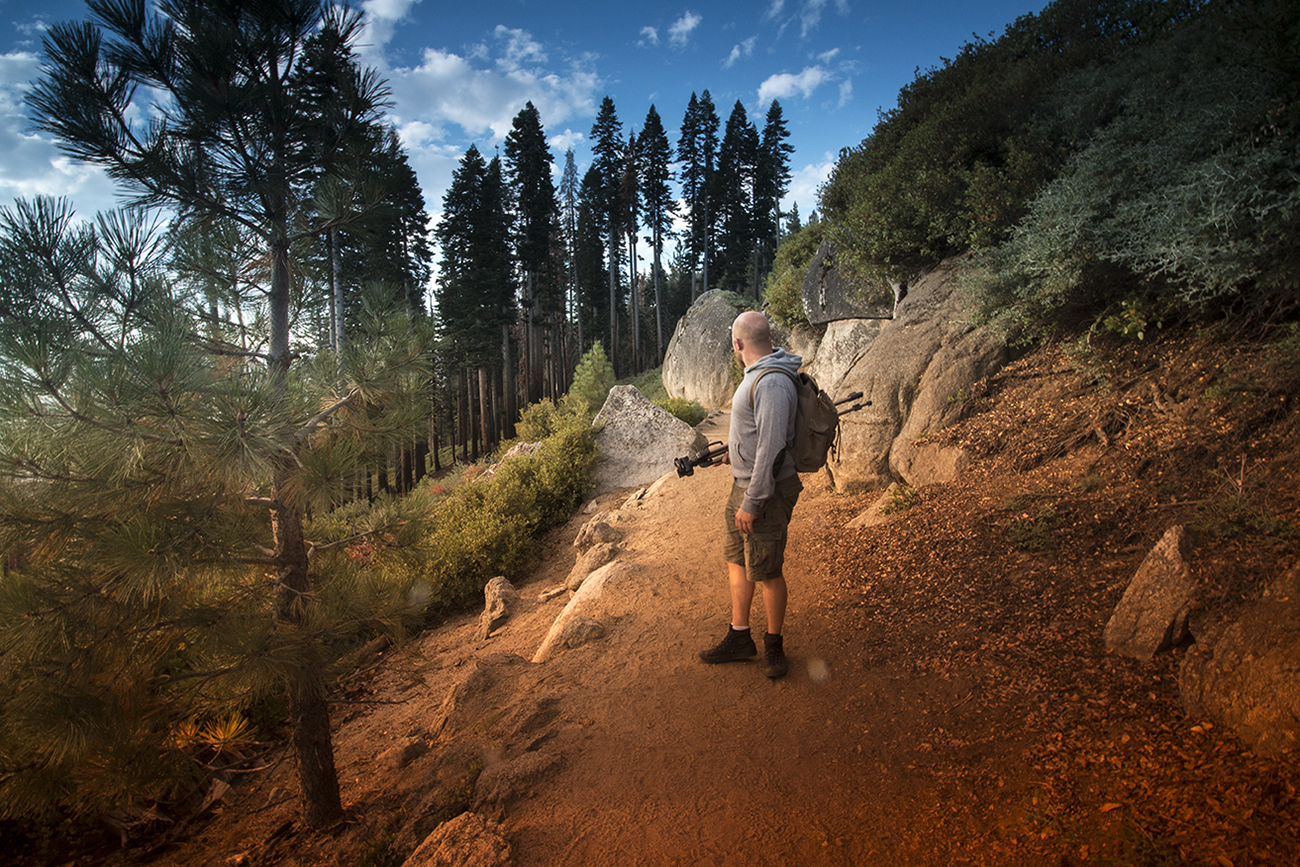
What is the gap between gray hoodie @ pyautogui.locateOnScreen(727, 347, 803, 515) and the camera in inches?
123

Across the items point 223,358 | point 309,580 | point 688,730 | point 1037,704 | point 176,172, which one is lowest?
point 688,730

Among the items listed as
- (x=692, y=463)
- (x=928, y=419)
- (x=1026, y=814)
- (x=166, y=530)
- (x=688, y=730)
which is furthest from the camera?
(x=928, y=419)

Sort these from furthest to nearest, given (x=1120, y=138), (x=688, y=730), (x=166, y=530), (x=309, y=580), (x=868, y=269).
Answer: (x=868, y=269) < (x=1120, y=138) < (x=309, y=580) < (x=688, y=730) < (x=166, y=530)

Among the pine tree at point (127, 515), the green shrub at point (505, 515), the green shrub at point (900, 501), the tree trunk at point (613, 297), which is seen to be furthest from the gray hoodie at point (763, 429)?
the tree trunk at point (613, 297)

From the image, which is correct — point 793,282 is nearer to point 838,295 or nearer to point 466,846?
point 838,295

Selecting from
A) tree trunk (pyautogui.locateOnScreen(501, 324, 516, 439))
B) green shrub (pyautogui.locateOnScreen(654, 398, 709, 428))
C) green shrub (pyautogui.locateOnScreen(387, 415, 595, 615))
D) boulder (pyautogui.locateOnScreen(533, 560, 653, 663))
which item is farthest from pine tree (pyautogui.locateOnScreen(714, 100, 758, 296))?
boulder (pyautogui.locateOnScreen(533, 560, 653, 663))

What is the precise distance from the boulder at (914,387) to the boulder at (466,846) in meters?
4.97

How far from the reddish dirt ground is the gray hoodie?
1.27m

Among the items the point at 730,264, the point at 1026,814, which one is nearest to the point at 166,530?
the point at 1026,814

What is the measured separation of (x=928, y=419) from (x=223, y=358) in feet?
20.6

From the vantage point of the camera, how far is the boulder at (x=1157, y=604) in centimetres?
288

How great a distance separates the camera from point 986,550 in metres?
4.29

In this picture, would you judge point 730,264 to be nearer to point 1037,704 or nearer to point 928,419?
point 928,419

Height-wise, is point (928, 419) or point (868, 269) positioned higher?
point (868, 269)
